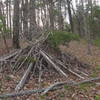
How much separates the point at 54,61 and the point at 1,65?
1797 mm

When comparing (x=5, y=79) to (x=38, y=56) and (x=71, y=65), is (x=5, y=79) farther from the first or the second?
(x=71, y=65)

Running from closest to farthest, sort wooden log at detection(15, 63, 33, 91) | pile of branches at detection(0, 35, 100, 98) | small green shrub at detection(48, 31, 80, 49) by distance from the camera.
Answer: wooden log at detection(15, 63, 33, 91), pile of branches at detection(0, 35, 100, 98), small green shrub at detection(48, 31, 80, 49)

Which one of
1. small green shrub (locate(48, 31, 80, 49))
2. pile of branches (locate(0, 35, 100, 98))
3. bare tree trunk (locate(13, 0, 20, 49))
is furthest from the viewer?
bare tree trunk (locate(13, 0, 20, 49))

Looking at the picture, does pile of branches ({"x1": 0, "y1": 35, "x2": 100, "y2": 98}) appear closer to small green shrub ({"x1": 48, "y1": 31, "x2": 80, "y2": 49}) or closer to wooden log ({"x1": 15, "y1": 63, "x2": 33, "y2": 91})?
wooden log ({"x1": 15, "y1": 63, "x2": 33, "y2": 91})

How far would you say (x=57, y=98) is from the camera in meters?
5.47

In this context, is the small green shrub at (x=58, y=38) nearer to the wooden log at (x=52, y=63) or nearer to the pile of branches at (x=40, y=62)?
the pile of branches at (x=40, y=62)

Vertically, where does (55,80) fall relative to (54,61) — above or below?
below

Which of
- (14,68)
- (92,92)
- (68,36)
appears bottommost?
(92,92)

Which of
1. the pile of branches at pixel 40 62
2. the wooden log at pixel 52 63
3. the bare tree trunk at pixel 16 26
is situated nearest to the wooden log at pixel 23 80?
the pile of branches at pixel 40 62

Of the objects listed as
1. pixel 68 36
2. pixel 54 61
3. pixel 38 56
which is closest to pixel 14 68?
pixel 38 56

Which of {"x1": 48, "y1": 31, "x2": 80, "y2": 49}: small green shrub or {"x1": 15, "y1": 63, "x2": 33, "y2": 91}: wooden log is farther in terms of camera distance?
{"x1": 48, "y1": 31, "x2": 80, "y2": 49}: small green shrub

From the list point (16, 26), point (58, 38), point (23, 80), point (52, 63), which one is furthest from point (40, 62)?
point (16, 26)

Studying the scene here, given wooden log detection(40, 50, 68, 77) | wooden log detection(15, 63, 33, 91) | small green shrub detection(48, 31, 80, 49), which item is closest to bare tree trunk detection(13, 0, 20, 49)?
small green shrub detection(48, 31, 80, 49)

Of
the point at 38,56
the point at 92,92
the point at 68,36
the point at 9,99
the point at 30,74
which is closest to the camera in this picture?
the point at 9,99
